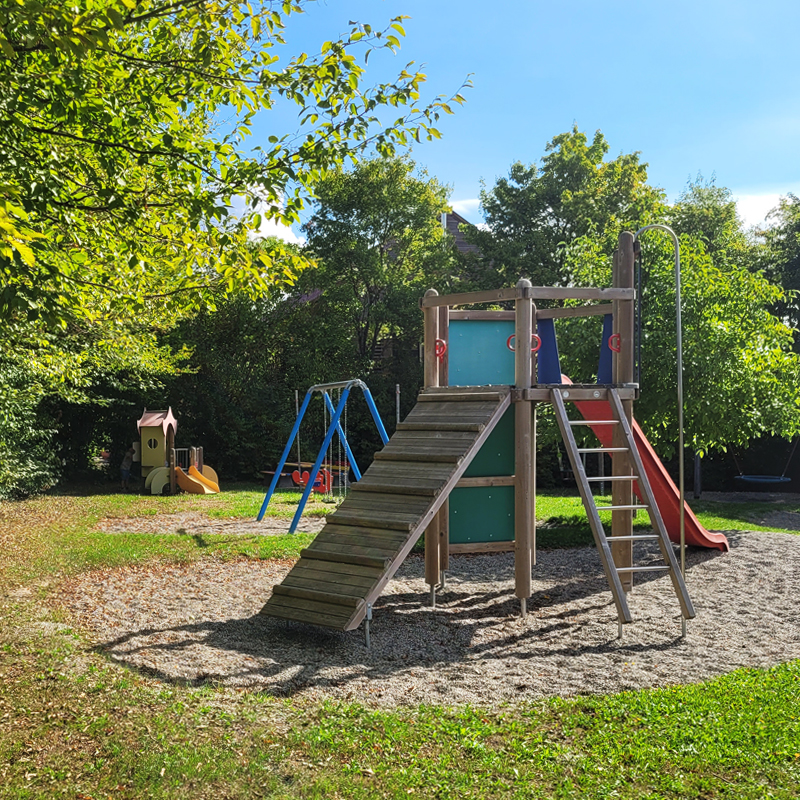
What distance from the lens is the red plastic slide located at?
31.8 ft

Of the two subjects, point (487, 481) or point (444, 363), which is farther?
point (444, 363)

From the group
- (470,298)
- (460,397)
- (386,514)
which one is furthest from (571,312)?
(386,514)

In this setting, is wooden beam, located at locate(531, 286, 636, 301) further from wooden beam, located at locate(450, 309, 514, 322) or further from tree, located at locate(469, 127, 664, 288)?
tree, located at locate(469, 127, 664, 288)

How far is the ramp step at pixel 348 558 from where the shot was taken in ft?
20.7

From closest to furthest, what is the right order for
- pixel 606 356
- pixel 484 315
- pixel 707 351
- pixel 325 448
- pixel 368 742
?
pixel 368 742 < pixel 606 356 < pixel 484 315 < pixel 707 351 < pixel 325 448

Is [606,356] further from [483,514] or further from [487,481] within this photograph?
[483,514]

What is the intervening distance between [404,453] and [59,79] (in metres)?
4.16

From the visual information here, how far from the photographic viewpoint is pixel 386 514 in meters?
6.76

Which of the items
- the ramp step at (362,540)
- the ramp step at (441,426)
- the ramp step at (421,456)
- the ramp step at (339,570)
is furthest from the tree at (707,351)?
the ramp step at (339,570)

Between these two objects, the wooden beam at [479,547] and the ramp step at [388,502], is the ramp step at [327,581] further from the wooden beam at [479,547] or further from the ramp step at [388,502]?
the wooden beam at [479,547]

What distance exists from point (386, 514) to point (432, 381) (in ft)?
7.07

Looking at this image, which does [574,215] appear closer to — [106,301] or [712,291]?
[712,291]

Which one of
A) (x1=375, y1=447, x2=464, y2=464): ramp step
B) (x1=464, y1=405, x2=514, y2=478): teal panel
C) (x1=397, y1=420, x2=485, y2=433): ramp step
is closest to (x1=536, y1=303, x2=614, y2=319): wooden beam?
(x1=464, y1=405, x2=514, y2=478): teal panel

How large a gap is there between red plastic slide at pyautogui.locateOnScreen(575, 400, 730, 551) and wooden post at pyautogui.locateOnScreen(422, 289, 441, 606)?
221 centimetres
